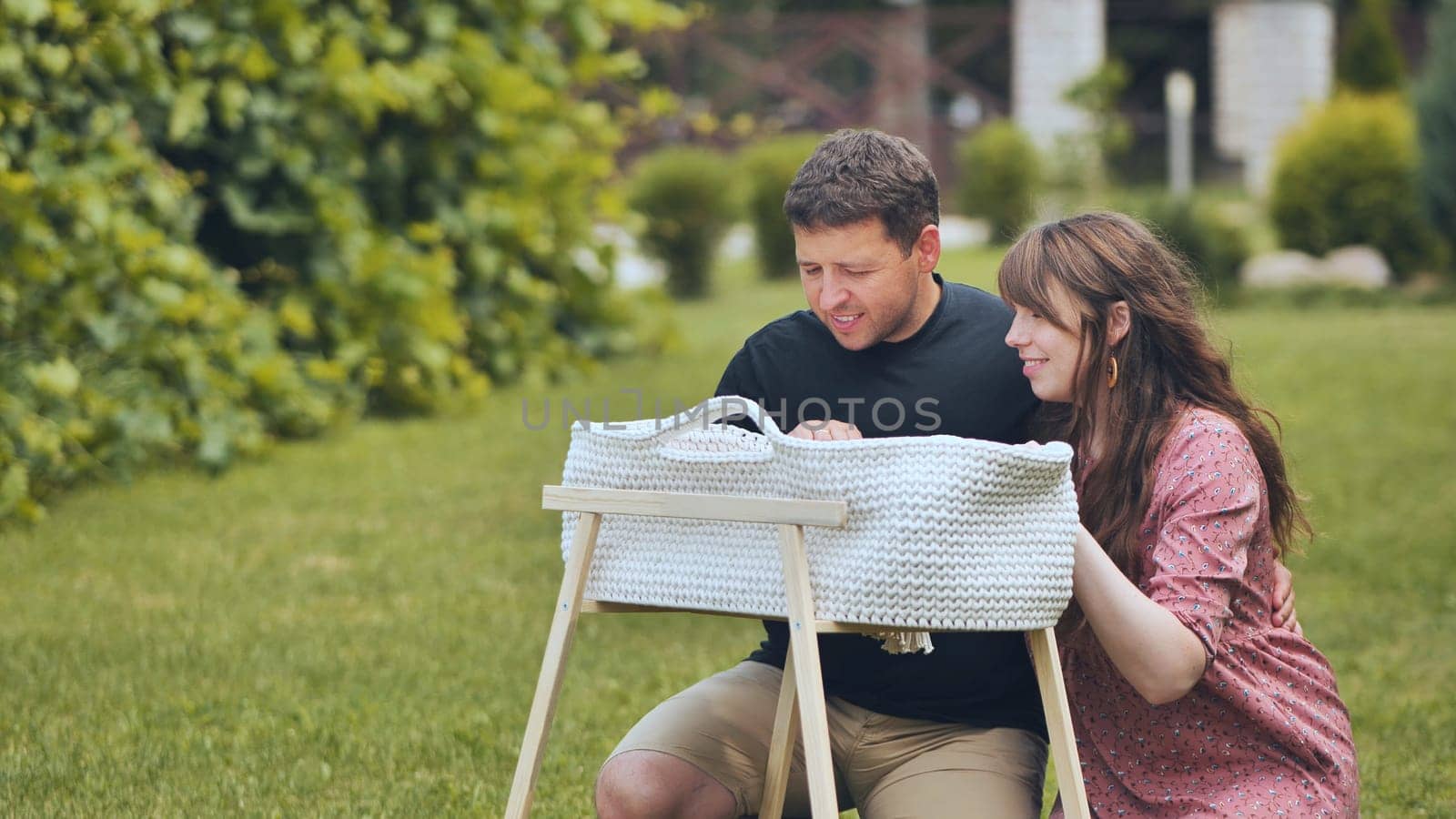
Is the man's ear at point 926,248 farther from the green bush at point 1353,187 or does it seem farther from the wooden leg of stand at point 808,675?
the green bush at point 1353,187

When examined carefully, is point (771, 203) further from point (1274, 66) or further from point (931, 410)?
point (1274, 66)

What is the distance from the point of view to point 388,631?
4633 mm

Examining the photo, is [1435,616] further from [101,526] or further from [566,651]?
[101,526]

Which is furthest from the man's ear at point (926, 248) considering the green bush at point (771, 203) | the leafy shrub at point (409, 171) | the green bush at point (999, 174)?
the green bush at point (999, 174)

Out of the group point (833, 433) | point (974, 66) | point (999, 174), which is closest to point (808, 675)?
point (833, 433)

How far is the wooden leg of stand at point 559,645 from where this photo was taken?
90.2 inches

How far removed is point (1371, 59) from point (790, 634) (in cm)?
2093

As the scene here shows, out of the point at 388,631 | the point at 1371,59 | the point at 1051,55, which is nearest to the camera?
the point at 388,631

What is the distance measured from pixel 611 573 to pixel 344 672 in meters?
2.12

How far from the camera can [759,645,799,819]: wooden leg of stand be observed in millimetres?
2475

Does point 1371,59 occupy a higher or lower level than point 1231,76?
higher

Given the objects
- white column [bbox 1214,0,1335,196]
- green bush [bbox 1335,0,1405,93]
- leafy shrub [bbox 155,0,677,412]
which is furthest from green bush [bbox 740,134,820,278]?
white column [bbox 1214,0,1335,196]

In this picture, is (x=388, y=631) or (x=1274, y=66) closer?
(x=388, y=631)

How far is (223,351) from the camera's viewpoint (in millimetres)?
6562
